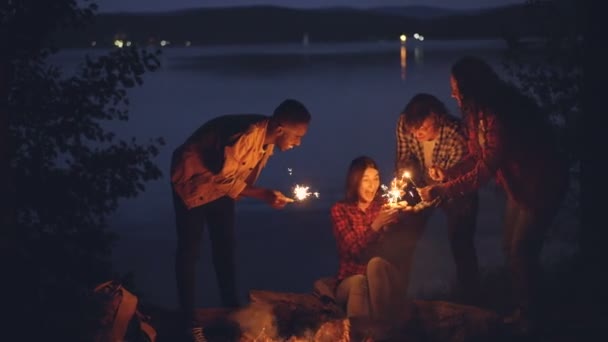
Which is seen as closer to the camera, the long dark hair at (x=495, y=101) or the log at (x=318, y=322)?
the long dark hair at (x=495, y=101)

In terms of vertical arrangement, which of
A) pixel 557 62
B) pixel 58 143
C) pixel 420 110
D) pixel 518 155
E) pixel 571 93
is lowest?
pixel 518 155

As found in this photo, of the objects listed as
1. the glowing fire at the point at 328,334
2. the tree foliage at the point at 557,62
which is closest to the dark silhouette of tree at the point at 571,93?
the tree foliage at the point at 557,62

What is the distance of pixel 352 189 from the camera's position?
6.69 m

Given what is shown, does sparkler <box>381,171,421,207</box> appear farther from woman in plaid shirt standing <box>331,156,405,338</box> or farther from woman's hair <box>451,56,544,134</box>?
woman's hair <box>451,56,544,134</box>

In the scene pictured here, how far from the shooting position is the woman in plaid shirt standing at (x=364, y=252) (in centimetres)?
645

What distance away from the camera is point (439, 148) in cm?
699

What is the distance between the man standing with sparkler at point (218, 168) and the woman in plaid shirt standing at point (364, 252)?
468mm

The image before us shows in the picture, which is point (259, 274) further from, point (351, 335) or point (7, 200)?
point (351, 335)

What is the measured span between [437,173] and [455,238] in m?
0.67

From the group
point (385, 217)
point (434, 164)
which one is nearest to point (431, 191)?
point (385, 217)

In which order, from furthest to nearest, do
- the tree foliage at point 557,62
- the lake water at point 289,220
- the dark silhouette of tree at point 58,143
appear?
the lake water at point 289,220
the tree foliage at point 557,62
the dark silhouette of tree at point 58,143

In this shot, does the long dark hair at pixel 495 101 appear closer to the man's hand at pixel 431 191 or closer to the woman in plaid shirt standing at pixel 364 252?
the man's hand at pixel 431 191

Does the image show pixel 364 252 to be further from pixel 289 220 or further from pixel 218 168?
pixel 289 220

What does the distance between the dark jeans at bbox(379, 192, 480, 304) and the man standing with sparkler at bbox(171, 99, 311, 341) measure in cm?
103
